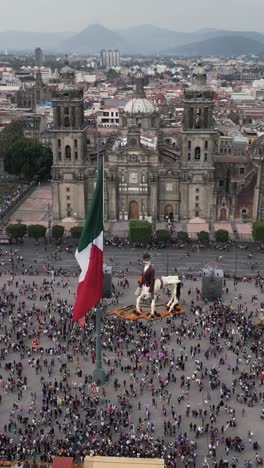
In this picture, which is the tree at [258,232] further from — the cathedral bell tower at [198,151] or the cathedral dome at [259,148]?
the cathedral dome at [259,148]

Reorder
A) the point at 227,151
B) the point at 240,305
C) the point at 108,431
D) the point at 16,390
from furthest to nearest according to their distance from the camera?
the point at 227,151 < the point at 240,305 < the point at 16,390 < the point at 108,431

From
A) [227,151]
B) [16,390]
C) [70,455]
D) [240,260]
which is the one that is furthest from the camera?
[227,151]

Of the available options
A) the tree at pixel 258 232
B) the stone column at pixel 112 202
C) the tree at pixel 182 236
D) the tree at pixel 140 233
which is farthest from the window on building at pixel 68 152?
the tree at pixel 258 232

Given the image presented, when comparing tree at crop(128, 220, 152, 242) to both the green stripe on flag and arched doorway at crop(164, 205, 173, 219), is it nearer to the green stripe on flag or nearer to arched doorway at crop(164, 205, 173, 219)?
arched doorway at crop(164, 205, 173, 219)

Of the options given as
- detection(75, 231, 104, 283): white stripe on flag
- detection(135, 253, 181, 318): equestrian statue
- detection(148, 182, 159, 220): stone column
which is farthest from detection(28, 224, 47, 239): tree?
detection(75, 231, 104, 283): white stripe on flag

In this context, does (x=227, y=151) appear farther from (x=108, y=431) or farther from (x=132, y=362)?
(x=108, y=431)

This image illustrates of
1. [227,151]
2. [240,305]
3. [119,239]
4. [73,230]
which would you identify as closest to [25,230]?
[73,230]

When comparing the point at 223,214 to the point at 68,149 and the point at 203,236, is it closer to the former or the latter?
the point at 203,236
